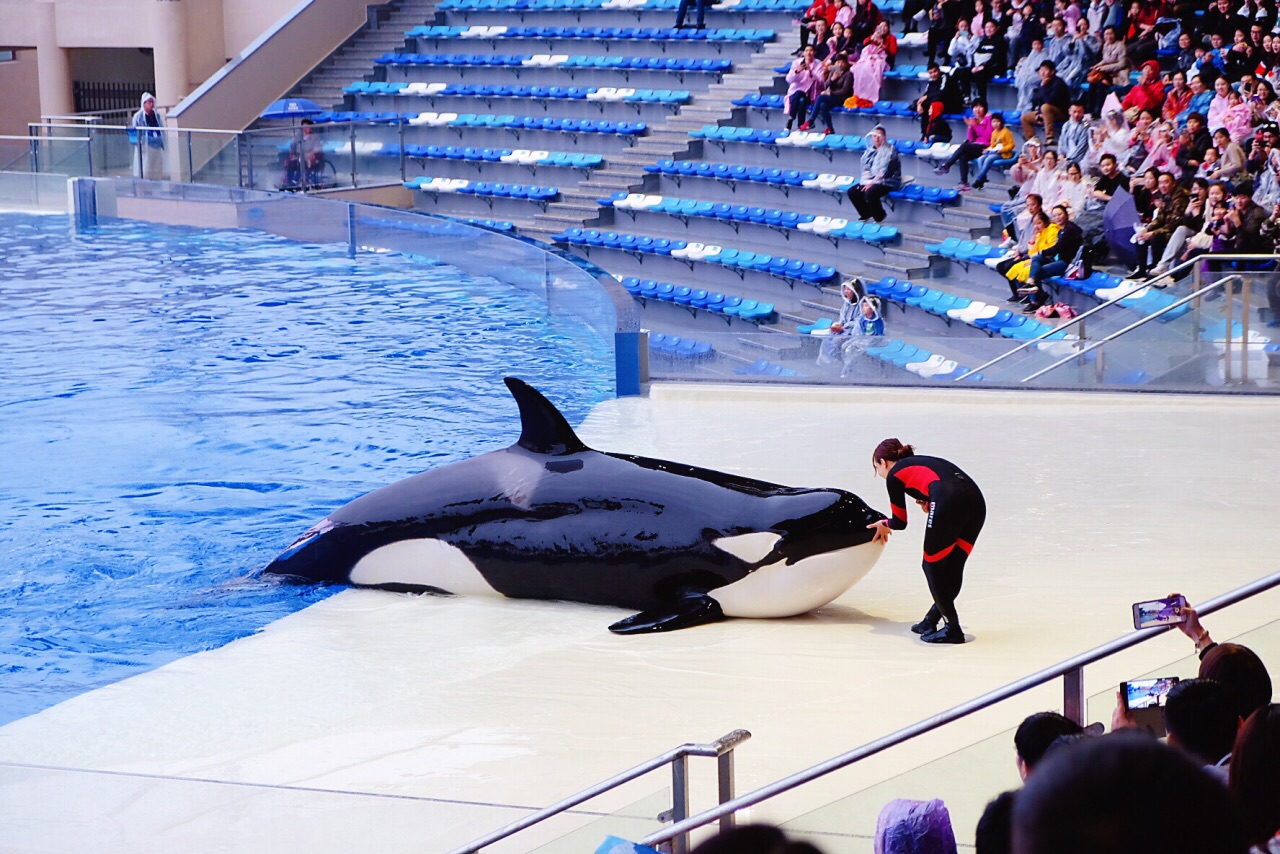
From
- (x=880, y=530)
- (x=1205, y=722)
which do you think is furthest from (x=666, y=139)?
(x=1205, y=722)

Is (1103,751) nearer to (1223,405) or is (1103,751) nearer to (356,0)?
(1223,405)

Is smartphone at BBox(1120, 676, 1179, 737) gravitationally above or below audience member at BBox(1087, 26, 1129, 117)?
below

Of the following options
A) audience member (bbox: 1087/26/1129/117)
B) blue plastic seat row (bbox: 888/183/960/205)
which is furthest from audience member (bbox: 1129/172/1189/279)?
blue plastic seat row (bbox: 888/183/960/205)

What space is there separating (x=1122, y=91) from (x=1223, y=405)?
233 inches

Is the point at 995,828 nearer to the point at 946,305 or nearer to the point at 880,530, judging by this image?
the point at 880,530

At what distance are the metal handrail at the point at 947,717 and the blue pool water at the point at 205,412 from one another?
3.97 m

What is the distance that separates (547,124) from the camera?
73.3 ft

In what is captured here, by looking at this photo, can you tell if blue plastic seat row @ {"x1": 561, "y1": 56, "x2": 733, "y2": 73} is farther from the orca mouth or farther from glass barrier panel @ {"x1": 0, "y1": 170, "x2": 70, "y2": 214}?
the orca mouth

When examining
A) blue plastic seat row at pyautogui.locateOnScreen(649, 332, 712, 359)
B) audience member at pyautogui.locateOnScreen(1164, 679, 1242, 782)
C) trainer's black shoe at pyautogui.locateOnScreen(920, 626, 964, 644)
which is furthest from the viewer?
blue plastic seat row at pyautogui.locateOnScreen(649, 332, 712, 359)

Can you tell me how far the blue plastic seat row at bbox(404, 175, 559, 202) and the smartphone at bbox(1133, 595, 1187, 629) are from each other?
1748cm

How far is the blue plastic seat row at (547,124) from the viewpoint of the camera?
70.1 feet

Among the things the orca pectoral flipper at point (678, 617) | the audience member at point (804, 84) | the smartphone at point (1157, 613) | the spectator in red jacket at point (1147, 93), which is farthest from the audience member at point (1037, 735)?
the audience member at point (804, 84)

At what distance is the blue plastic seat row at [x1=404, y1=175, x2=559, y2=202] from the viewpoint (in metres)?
20.9

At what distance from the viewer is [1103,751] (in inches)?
57.6
